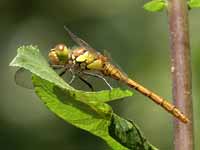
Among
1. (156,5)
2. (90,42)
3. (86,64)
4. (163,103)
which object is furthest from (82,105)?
(90,42)

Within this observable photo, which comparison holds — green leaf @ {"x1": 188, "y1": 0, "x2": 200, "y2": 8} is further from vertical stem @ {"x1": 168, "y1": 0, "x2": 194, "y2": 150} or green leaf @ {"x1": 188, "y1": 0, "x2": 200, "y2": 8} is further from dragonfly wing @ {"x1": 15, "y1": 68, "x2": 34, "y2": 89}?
dragonfly wing @ {"x1": 15, "y1": 68, "x2": 34, "y2": 89}

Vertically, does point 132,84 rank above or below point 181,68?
below

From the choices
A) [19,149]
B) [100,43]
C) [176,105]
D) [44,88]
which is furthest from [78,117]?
[100,43]

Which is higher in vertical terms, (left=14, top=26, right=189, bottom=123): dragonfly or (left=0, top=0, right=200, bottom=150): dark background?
(left=14, top=26, right=189, bottom=123): dragonfly

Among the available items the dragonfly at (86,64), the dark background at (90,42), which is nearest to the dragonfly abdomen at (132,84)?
the dragonfly at (86,64)

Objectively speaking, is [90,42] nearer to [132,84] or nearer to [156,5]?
[132,84]

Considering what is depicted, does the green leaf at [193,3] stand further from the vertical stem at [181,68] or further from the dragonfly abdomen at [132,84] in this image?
the dragonfly abdomen at [132,84]

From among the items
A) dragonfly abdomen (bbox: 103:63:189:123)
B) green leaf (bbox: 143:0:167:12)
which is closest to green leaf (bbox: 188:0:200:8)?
green leaf (bbox: 143:0:167:12)
